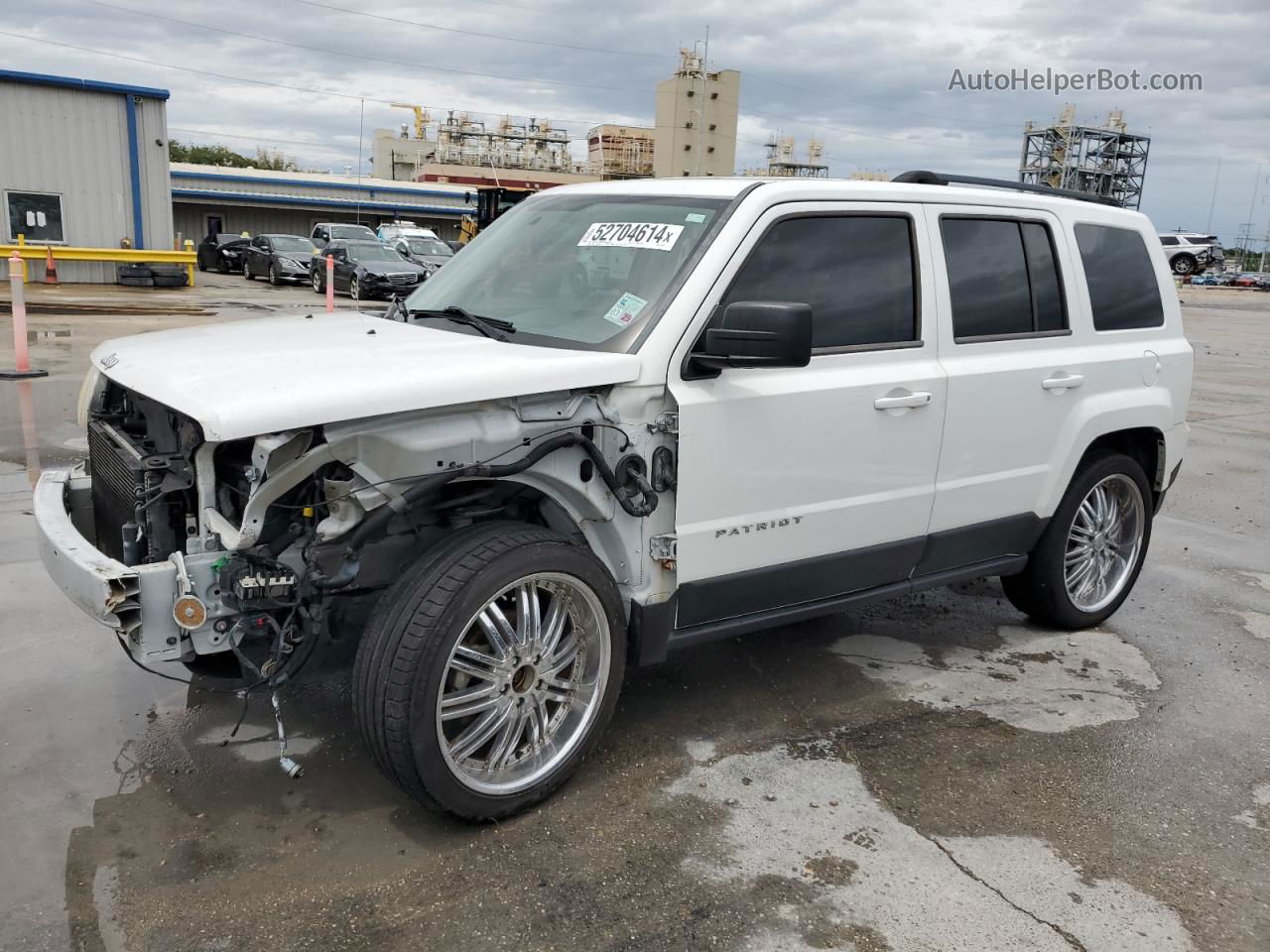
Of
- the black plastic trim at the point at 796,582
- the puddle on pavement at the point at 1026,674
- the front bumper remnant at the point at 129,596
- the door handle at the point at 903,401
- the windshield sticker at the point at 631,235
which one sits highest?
the windshield sticker at the point at 631,235

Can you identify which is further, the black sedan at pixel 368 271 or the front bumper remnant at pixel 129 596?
the black sedan at pixel 368 271

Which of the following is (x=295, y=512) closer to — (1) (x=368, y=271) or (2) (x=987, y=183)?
(2) (x=987, y=183)

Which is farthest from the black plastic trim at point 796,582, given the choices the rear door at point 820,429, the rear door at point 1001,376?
the rear door at point 1001,376

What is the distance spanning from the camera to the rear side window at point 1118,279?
4738 millimetres

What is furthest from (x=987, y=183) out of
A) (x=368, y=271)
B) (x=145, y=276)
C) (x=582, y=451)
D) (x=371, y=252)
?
(x=145, y=276)

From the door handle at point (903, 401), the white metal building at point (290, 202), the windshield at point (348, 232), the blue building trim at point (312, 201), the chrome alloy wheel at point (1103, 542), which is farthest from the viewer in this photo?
the white metal building at point (290, 202)

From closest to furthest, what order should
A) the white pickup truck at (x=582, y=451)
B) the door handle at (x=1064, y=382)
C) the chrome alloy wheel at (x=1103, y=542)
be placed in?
the white pickup truck at (x=582, y=451)
the door handle at (x=1064, y=382)
the chrome alloy wheel at (x=1103, y=542)

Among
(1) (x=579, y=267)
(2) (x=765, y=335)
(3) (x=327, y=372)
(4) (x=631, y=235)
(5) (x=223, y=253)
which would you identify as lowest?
(5) (x=223, y=253)

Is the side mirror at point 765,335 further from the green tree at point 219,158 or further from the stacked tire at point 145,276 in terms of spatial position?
the green tree at point 219,158

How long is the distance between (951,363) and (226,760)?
10.1 ft

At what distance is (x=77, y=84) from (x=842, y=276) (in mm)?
24542

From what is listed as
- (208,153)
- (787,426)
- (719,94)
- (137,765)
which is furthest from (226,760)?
(208,153)

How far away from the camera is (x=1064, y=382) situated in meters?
4.49

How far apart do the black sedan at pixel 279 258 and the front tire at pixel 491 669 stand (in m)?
27.6
